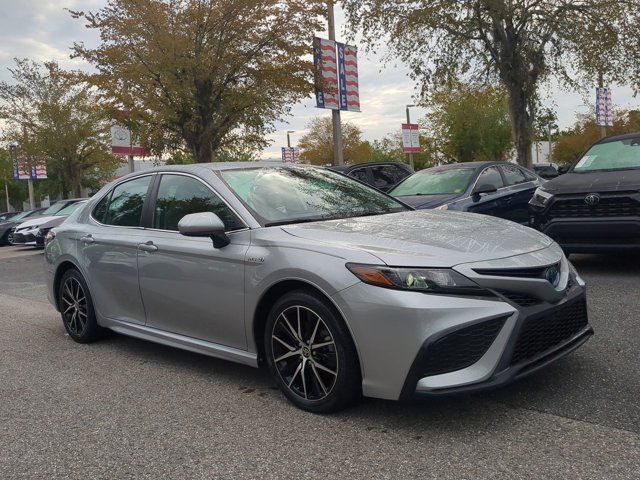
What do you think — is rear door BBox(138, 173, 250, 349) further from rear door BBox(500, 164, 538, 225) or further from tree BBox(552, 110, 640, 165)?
tree BBox(552, 110, 640, 165)

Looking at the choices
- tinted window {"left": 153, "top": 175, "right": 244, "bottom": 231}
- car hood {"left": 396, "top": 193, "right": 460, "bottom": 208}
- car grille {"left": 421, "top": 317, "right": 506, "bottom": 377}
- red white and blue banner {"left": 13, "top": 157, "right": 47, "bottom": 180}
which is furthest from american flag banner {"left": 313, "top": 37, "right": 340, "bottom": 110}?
red white and blue banner {"left": 13, "top": 157, "right": 47, "bottom": 180}

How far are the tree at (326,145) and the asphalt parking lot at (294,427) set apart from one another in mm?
53411

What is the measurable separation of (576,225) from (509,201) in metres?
2.54

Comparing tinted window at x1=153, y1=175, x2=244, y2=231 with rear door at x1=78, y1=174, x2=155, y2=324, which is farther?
rear door at x1=78, y1=174, x2=155, y2=324

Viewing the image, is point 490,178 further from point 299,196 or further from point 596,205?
point 299,196

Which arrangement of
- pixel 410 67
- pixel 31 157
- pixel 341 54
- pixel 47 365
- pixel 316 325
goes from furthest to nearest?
pixel 31 157
pixel 410 67
pixel 341 54
pixel 47 365
pixel 316 325

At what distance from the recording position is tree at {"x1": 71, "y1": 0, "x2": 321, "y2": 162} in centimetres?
1748

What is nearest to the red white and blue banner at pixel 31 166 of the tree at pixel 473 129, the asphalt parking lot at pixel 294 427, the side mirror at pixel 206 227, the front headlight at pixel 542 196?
the tree at pixel 473 129

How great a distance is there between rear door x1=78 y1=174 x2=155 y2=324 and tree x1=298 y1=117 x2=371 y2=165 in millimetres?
52290

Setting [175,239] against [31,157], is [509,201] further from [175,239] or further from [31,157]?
[31,157]

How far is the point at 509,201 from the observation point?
959 cm

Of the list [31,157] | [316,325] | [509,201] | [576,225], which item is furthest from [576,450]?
[31,157]

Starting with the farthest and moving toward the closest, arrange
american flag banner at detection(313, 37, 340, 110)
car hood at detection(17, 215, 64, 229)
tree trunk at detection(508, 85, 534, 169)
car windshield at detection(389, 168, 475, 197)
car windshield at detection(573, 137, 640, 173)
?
tree trunk at detection(508, 85, 534, 169) → car hood at detection(17, 215, 64, 229) → american flag banner at detection(313, 37, 340, 110) → car windshield at detection(389, 168, 475, 197) → car windshield at detection(573, 137, 640, 173)

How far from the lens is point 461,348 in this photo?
122 inches
